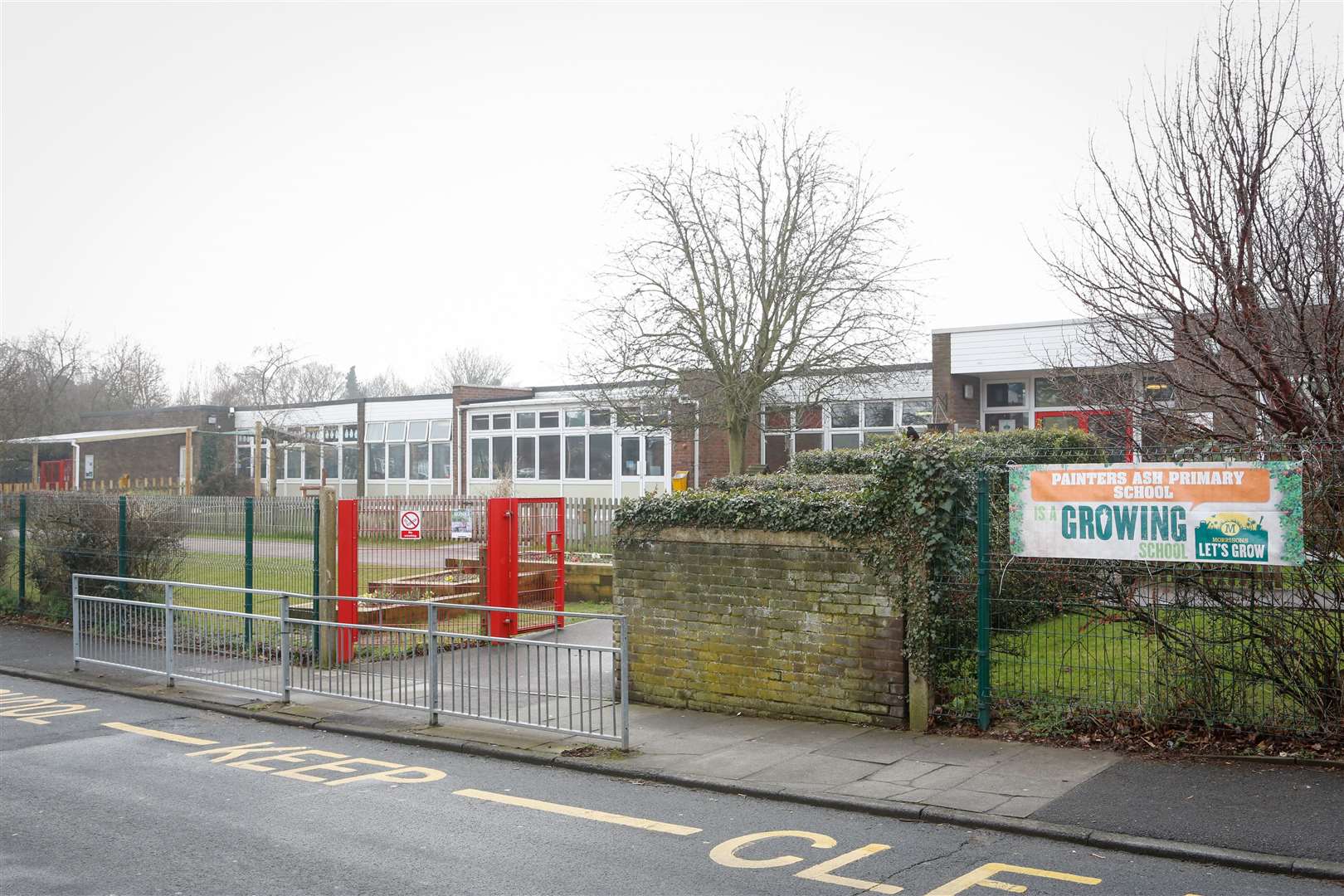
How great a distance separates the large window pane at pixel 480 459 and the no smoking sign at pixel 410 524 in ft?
72.1

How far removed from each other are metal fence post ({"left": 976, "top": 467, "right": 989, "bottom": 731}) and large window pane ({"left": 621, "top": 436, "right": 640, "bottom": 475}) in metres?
24.0

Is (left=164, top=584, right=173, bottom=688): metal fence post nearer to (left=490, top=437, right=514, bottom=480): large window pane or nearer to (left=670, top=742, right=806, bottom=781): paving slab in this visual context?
(left=670, top=742, right=806, bottom=781): paving slab

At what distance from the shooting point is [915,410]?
94.8ft

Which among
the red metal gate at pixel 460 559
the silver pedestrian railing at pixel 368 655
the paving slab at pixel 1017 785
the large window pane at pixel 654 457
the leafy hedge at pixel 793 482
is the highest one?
the large window pane at pixel 654 457

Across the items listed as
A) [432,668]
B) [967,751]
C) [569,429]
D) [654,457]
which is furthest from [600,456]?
[967,751]

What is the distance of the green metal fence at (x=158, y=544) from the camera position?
13852 millimetres

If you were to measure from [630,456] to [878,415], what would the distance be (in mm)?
7400

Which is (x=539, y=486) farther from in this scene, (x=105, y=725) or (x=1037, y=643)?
(x=1037, y=643)

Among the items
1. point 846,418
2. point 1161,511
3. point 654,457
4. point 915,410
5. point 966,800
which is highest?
point 915,410

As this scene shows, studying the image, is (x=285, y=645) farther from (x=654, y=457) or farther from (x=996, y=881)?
(x=654, y=457)

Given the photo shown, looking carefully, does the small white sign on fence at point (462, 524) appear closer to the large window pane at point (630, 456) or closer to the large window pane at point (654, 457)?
the large window pane at point (654, 457)

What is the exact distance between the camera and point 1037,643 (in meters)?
8.60

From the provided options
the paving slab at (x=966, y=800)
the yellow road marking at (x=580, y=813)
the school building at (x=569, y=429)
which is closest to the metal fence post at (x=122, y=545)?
the yellow road marking at (x=580, y=813)

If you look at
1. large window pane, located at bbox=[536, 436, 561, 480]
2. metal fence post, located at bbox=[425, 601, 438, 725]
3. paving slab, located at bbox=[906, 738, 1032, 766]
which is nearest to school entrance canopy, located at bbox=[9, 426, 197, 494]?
large window pane, located at bbox=[536, 436, 561, 480]
